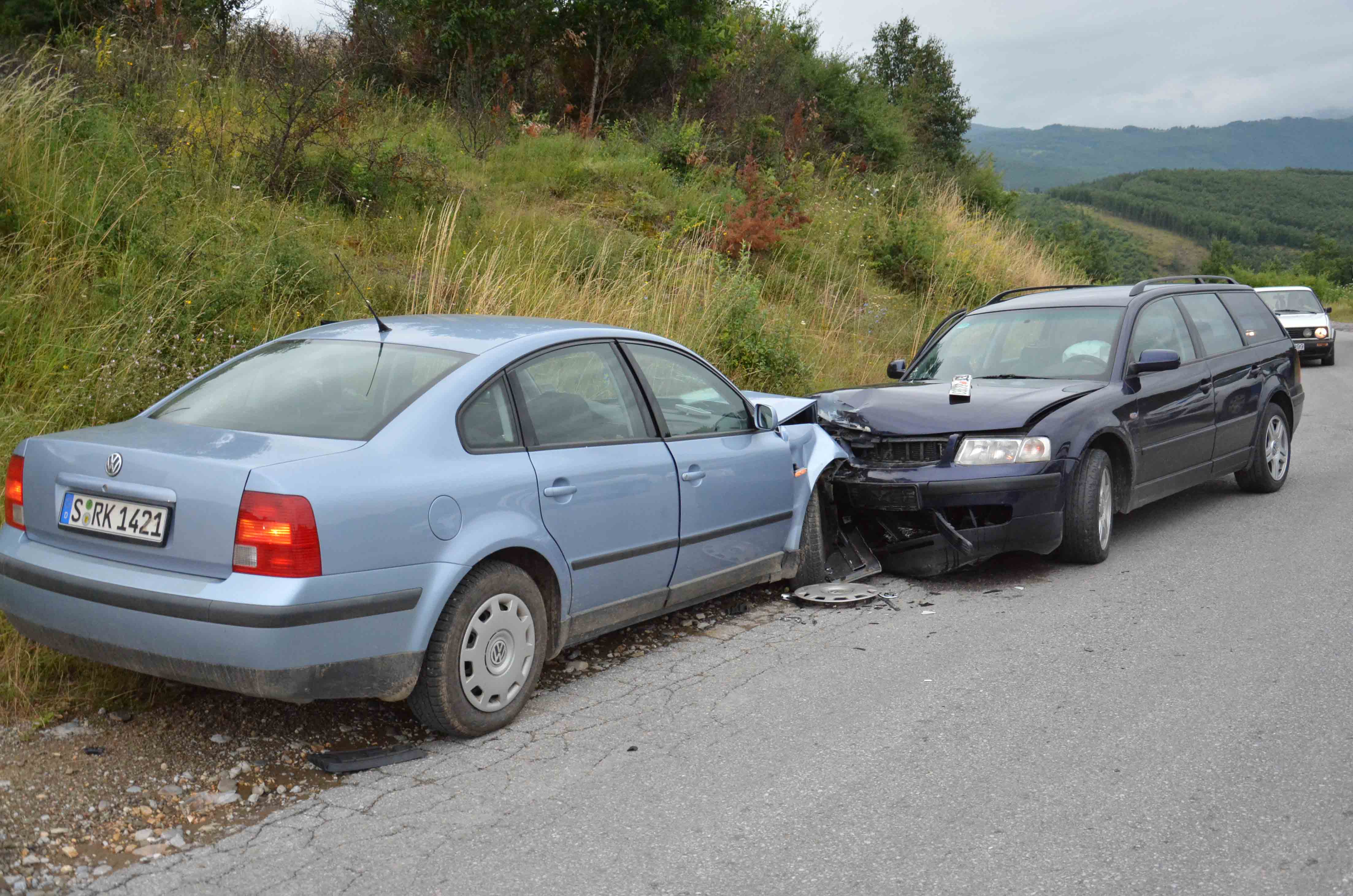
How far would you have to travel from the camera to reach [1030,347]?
788cm

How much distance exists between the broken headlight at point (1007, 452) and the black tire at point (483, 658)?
308 centimetres

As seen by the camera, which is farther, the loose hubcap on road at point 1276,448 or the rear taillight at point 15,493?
the loose hubcap on road at point 1276,448

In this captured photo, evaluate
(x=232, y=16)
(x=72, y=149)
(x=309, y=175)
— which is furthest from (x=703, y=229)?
(x=72, y=149)

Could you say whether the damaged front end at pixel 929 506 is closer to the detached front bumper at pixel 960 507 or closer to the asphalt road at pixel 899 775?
the detached front bumper at pixel 960 507

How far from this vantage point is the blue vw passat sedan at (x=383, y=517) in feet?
11.8

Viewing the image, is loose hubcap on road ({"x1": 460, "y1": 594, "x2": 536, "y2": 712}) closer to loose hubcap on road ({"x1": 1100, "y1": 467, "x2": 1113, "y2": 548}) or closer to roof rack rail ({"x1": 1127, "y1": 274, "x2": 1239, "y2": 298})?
loose hubcap on road ({"x1": 1100, "y1": 467, "x2": 1113, "y2": 548})

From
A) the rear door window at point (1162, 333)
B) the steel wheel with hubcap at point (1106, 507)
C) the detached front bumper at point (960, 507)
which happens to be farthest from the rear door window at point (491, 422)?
the rear door window at point (1162, 333)

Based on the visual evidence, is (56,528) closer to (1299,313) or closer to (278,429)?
(278,429)

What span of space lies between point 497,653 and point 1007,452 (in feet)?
11.5

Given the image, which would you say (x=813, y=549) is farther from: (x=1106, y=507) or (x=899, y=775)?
(x=899, y=775)

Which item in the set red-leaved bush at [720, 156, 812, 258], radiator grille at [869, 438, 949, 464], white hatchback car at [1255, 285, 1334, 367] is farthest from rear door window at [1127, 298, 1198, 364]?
white hatchback car at [1255, 285, 1334, 367]

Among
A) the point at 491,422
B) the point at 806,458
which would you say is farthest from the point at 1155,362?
the point at 491,422

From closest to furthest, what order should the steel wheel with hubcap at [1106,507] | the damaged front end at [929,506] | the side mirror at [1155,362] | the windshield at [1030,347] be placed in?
the damaged front end at [929,506]
the steel wheel with hubcap at [1106,507]
the side mirror at [1155,362]
the windshield at [1030,347]

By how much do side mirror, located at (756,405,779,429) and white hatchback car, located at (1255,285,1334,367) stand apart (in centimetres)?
2114
